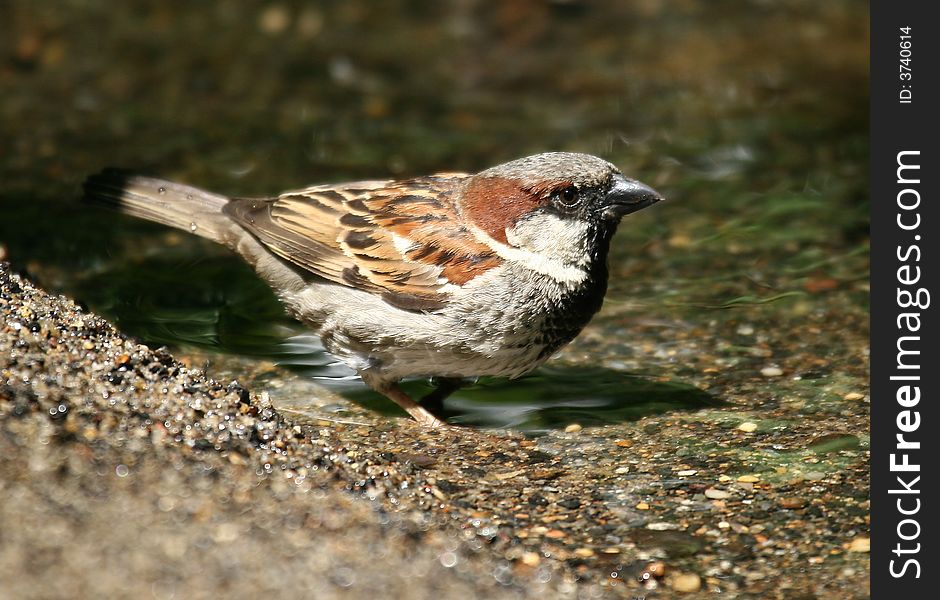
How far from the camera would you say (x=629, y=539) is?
12.1 feet

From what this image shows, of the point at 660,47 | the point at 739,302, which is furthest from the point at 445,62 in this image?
the point at 739,302

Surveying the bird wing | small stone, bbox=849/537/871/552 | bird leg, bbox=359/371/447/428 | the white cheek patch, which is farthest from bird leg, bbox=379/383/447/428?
small stone, bbox=849/537/871/552

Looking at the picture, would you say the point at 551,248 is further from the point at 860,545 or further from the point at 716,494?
the point at 860,545

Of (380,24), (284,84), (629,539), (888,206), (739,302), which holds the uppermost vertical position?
(380,24)

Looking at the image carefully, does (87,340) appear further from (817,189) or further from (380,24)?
(380,24)

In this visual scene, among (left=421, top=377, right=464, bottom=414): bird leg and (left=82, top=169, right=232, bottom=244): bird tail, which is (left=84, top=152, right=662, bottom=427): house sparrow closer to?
(left=421, top=377, right=464, bottom=414): bird leg

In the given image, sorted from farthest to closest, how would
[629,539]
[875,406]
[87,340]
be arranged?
1. [875,406]
2. [87,340]
3. [629,539]

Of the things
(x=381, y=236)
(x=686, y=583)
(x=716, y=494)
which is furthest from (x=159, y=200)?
(x=686, y=583)

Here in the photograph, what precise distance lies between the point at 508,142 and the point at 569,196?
10.4ft

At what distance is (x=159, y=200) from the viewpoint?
5.27m

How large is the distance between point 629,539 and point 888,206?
2.37m

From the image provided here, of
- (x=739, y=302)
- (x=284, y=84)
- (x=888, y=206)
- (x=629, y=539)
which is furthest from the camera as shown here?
(x=284, y=84)

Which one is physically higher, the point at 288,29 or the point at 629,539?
the point at 288,29

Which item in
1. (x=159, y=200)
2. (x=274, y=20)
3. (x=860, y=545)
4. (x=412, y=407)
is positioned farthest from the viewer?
(x=274, y=20)
